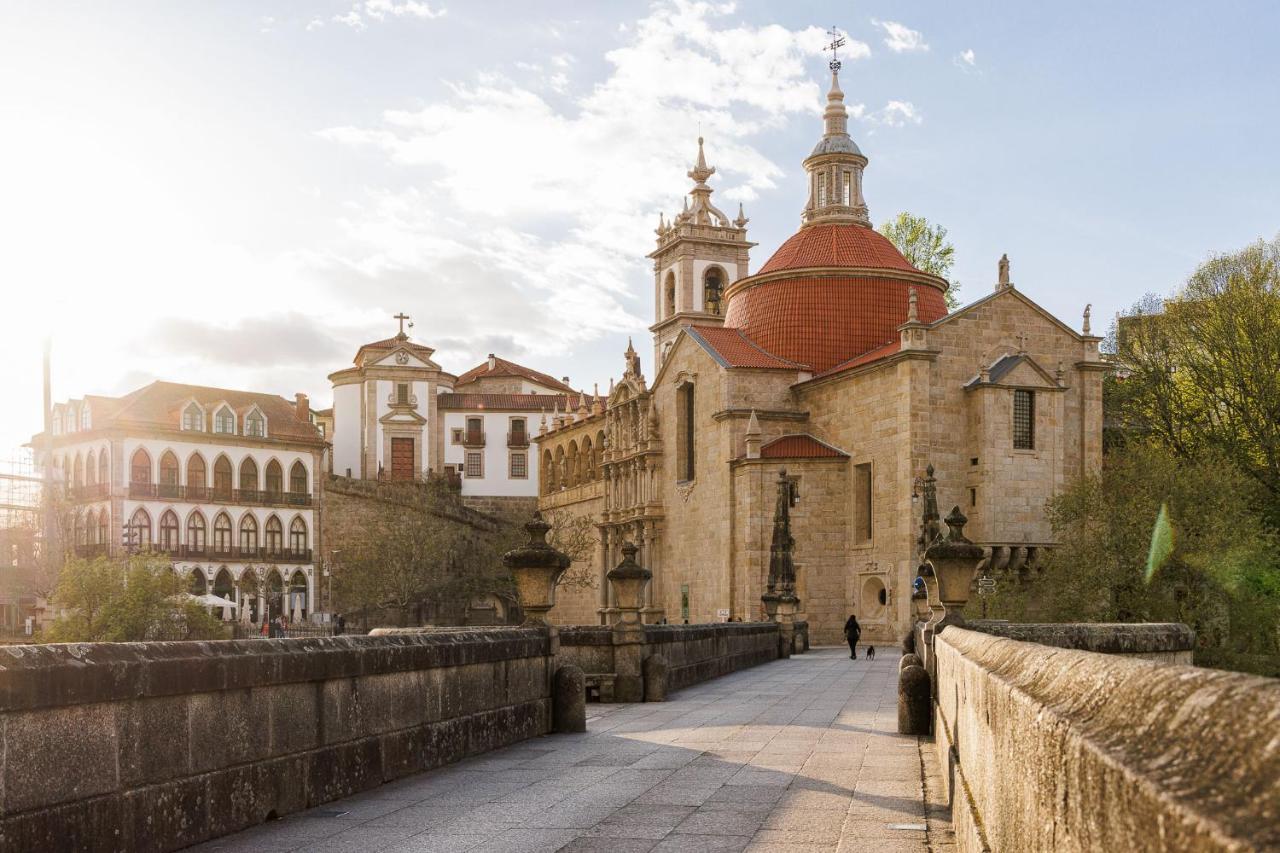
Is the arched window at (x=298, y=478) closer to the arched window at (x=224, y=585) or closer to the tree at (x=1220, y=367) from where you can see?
the arched window at (x=224, y=585)

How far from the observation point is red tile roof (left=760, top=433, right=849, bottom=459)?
5259cm

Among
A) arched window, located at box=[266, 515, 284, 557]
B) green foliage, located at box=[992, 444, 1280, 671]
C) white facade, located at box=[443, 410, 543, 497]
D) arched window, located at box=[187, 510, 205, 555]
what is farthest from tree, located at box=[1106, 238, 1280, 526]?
white facade, located at box=[443, 410, 543, 497]

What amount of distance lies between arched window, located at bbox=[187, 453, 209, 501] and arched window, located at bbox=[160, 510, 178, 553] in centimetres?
135

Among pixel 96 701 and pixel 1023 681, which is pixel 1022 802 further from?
pixel 96 701

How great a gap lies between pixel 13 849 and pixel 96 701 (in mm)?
846

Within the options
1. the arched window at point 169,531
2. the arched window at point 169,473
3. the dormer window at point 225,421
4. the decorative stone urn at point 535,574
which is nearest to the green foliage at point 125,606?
the arched window at point 169,531

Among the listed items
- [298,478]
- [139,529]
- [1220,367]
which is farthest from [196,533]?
[1220,367]

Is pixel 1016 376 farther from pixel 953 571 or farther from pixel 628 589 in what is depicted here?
pixel 953 571

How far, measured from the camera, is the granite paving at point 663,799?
7711mm

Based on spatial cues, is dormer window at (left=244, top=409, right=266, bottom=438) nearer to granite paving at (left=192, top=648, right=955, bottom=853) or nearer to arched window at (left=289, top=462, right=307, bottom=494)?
arched window at (left=289, top=462, right=307, bottom=494)

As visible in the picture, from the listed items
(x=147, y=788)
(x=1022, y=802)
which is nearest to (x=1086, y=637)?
(x=147, y=788)

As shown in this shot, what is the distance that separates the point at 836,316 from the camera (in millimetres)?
58094

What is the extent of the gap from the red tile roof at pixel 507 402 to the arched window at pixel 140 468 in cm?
2384

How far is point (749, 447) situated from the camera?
176 ft
